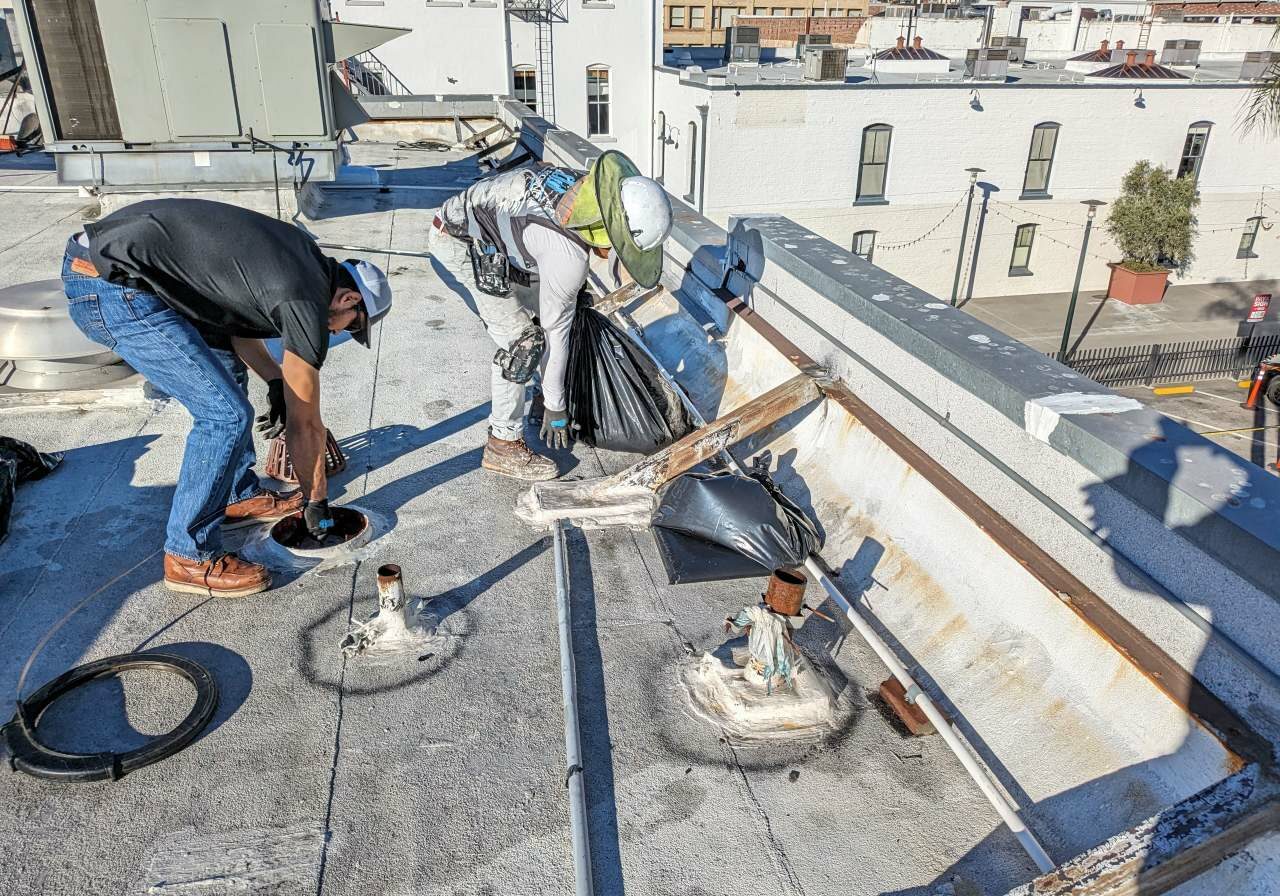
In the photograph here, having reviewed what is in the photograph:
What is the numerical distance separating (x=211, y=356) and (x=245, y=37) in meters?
6.07

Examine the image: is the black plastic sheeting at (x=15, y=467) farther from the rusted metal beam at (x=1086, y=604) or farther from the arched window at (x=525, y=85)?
the arched window at (x=525, y=85)

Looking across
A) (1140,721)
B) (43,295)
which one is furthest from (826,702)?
(43,295)

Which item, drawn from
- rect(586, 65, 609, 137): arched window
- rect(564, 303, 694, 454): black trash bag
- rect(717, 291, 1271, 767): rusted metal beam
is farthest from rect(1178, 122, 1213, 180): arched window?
rect(717, 291, 1271, 767): rusted metal beam

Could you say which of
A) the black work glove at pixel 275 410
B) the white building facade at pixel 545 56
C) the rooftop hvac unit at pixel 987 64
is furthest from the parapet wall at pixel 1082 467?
the white building facade at pixel 545 56

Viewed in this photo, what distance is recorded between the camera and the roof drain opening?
8.40 ft

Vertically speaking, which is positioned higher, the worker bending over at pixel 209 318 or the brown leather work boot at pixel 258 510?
the worker bending over at pixel 209 318

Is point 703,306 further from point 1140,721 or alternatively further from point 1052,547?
point 1140,721

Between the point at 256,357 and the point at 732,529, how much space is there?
2030 millimetres

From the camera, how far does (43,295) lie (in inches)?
190

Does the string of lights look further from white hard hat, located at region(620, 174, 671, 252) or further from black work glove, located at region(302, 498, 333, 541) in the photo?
black work glove, located at region(302, 498, 333, 541)

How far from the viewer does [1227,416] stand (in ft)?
52.2

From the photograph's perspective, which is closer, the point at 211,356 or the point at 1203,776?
the point at 1203,776

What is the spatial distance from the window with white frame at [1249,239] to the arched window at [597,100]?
19.4 m

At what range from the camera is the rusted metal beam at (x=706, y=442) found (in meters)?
3.63
